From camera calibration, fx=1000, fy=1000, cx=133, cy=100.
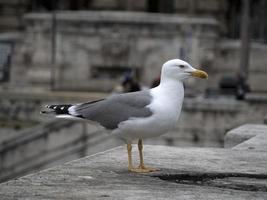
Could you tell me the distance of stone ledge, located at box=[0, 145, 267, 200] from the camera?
8.29m

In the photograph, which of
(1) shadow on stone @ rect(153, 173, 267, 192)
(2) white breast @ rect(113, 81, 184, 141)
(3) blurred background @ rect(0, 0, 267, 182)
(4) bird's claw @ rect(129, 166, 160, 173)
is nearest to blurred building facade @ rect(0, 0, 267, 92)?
(3) blurred background @ rect(0, 0, 267, 182)

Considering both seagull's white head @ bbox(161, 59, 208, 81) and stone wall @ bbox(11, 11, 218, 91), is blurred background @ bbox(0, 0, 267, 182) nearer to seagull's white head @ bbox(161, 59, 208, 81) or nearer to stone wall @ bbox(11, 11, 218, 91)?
stone wall @ bbox(11, 11, 218, 91)

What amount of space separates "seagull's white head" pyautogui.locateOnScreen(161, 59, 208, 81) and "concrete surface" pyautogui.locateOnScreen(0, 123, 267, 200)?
3.06 ft

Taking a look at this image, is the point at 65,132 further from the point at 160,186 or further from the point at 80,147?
the point at 160,186

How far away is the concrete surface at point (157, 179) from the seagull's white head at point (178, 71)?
93 centimetres

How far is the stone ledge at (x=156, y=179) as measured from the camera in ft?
27.2

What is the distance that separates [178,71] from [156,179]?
108 cm

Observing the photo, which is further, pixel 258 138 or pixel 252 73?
pixel 252 73

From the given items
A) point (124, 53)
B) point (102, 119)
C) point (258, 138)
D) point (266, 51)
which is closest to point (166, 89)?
point (102, 119)

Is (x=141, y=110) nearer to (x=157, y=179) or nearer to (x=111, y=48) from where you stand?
(x=157, y=179)

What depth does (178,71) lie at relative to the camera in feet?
31.4

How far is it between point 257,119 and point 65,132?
482 centimetres

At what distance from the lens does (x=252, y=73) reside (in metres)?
36.0

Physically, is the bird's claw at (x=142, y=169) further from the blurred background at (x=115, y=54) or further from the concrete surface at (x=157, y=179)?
the blurred background at (x=115, y=54)
